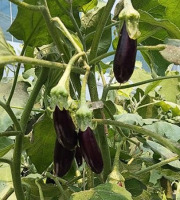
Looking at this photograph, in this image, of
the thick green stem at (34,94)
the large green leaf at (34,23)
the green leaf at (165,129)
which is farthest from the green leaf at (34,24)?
the green leaf at (165,129)

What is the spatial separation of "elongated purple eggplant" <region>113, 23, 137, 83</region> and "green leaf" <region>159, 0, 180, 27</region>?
0.21 meters

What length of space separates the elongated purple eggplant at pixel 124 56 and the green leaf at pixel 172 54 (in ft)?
0.17

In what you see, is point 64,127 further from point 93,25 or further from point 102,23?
point 93,25

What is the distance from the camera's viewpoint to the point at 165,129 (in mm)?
757

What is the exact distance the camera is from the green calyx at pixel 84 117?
446mm

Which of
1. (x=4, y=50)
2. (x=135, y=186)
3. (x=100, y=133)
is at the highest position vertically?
(x=4, y=50)

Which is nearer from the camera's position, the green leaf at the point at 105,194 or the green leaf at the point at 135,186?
the green leaf at the point at 105,194

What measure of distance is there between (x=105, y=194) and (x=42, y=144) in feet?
0.72

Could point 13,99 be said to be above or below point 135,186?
above

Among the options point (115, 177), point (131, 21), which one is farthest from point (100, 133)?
point (131, 21)

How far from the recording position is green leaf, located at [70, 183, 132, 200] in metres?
0.50

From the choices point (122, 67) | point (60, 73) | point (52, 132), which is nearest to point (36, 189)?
point (52, 132)

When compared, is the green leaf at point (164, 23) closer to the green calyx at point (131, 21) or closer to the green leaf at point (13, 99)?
the green calyx at point (131, 21)

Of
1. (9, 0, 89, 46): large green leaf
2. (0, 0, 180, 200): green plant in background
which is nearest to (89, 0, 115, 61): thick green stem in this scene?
(0, 0, 180, 200): green plant in background
